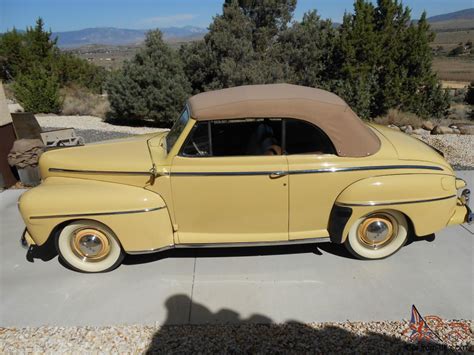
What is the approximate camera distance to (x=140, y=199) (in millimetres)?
3449

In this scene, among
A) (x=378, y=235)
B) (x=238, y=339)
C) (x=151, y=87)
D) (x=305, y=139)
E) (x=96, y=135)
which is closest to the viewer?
(x=238, y=339)

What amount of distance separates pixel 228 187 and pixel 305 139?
2.93 ft

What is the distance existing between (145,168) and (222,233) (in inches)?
39.6

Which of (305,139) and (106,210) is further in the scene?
(305,139)

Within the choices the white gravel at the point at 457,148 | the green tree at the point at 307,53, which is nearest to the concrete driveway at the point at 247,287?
the white gravel at the point at 457,148

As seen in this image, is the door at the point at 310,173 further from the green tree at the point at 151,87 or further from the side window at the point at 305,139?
the green tree at the point at 151,87

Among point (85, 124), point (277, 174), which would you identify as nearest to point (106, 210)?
point (277, 174)

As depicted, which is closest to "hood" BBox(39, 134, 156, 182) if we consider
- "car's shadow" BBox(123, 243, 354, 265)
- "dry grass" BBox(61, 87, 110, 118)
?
"car's shadow" BBox(123, 243, 354, 265)

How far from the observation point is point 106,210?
3.42 m

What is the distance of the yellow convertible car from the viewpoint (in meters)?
3.44

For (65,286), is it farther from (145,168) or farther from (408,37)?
(408,37)

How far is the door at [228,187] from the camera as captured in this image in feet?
11.3

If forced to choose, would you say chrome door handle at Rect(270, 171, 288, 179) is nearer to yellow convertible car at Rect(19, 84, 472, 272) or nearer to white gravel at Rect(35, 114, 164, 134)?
yellow convertible car at Rect(19, 84, 472, 272)

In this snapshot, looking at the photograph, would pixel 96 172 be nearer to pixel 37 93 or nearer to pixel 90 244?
pixel 90 244
